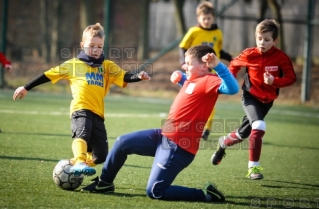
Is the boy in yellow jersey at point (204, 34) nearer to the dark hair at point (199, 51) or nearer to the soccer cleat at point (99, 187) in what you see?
the dark hair at point (199, 51)

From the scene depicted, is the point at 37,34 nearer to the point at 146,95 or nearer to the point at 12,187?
the point at 146,95

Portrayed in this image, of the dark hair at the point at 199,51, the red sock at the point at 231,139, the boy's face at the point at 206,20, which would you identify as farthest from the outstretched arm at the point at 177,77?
the boy's face at the point at 206,20

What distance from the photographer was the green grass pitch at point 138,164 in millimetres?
5409

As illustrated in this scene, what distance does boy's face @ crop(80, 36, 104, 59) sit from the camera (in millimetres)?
6203

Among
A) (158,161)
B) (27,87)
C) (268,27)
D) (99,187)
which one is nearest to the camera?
(158,161)

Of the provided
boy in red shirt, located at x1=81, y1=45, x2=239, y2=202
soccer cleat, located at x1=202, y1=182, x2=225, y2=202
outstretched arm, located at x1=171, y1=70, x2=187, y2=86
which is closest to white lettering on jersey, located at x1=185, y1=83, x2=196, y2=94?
boy in red shirt, located at x1=81, y1=45, x2=239, y2=202

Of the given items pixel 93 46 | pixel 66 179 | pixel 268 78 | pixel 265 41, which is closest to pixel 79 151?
pixel 66 179

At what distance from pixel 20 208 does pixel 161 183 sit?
4.09 ft

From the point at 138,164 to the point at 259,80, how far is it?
177 cm

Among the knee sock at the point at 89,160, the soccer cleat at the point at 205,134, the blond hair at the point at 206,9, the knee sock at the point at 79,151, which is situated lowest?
the soccer cleat at the point at 205,134

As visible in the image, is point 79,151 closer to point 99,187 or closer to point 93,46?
point 99,187

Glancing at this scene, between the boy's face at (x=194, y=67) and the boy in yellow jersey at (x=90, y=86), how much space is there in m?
0.64

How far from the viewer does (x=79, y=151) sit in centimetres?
576

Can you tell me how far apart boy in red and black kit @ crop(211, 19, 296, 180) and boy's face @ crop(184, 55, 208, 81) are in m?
1.45
